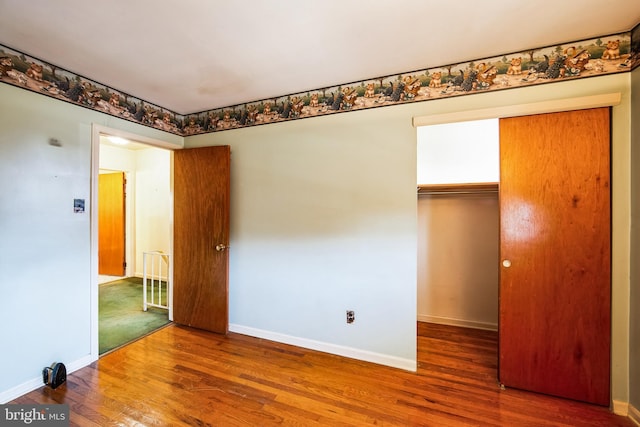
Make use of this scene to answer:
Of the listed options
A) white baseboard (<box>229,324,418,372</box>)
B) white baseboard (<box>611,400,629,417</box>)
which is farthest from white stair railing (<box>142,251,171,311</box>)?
white baseboard (<box>611,400,629,417</box>)

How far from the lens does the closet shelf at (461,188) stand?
2.80 m

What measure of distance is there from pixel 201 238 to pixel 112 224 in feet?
11.8

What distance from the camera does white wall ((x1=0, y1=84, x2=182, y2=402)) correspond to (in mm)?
1889

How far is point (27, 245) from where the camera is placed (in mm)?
1974

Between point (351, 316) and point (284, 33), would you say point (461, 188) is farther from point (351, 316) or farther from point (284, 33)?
point (284, 33)

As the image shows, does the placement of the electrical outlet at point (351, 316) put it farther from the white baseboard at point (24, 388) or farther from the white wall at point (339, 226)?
the white baseboard at point (24, 388)

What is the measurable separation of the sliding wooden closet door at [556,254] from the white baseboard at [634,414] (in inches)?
4.4

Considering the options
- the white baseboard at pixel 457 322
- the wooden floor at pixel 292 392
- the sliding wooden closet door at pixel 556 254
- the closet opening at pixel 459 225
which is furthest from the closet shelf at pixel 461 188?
the wooden floor at pixel 292 392

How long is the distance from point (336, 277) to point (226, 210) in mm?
1362

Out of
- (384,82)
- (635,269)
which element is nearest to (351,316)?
(635,269)

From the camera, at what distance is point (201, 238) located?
300 centimetres

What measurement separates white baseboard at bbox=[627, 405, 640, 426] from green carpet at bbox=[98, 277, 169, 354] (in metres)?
4.07

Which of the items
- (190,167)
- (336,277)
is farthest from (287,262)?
(190,167)

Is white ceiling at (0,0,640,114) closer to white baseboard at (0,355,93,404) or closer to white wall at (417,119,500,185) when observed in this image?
white wall at (417,119,500,185)
